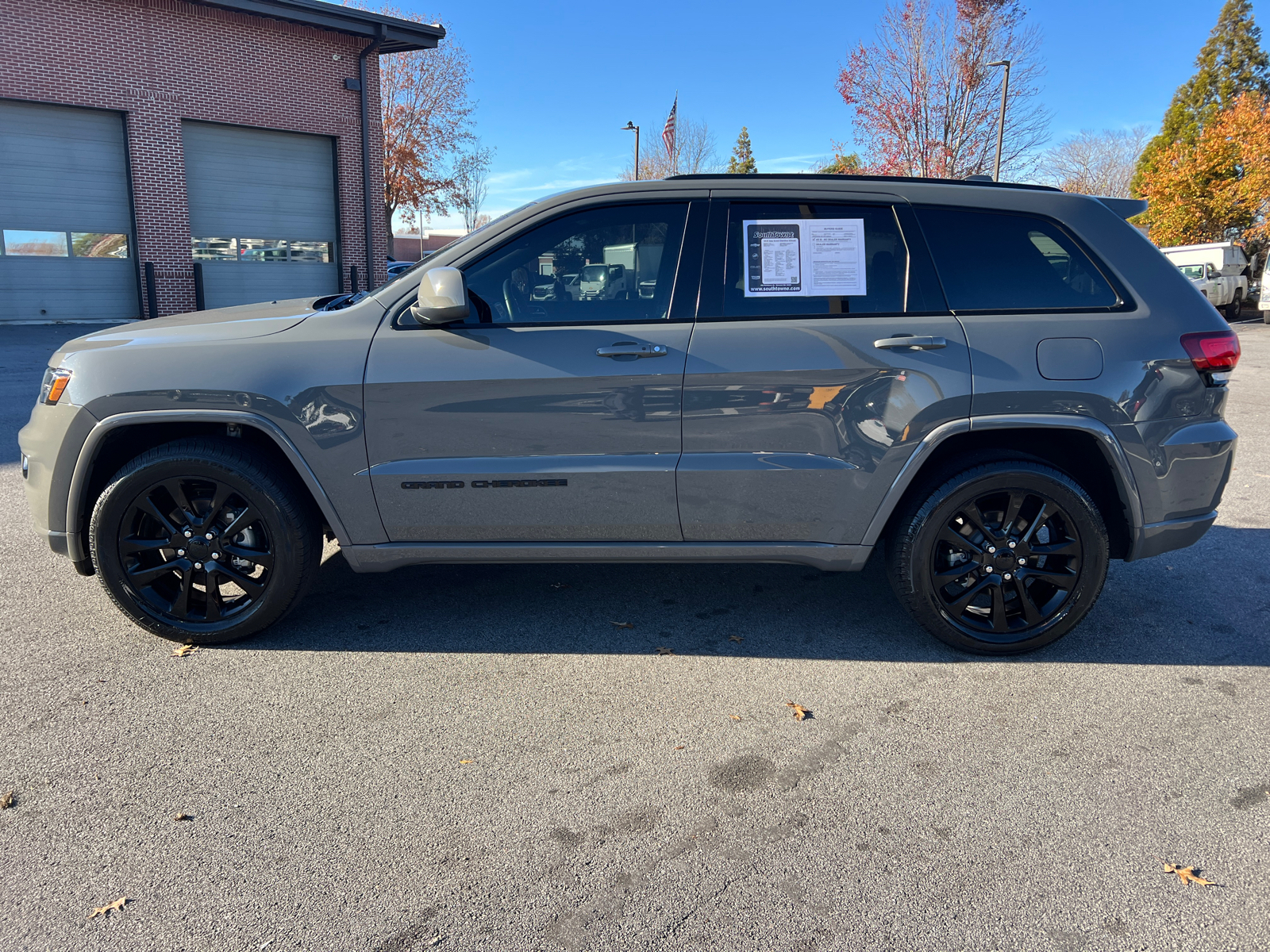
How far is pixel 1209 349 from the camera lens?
3465 millimetres

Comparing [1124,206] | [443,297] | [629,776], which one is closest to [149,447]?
[443,297]

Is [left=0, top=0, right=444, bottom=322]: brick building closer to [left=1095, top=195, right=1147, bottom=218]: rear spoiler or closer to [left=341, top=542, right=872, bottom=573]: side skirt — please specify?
[left=341, top=542, right=872, bottom=573]: side skirt

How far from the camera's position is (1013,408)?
11.3 ft

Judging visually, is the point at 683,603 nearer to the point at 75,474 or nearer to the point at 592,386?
the point at 592,386

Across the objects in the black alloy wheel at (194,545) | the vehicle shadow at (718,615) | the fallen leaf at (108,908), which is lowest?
the fallen leaf at (108,908)

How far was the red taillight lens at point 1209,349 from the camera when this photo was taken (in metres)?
3.46

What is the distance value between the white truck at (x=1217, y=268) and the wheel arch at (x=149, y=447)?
2771 centimetres

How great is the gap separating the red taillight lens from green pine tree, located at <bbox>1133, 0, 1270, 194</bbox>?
1813 inches

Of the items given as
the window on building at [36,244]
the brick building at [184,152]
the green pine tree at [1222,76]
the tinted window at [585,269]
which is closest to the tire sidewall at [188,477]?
the tinted window at [585,269]

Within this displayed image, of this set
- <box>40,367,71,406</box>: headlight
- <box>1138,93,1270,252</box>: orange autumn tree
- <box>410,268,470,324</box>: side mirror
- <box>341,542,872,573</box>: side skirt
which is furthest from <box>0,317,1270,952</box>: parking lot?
<box>1138,93,1270,252</box>: orange autumn tree

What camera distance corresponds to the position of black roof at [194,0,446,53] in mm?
19672

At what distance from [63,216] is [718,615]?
20.8 m

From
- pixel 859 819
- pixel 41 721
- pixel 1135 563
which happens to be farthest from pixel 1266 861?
pixel 41 721

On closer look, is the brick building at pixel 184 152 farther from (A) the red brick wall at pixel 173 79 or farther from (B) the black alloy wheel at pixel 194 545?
(B) the black alloy wheel at pixel 194 545
